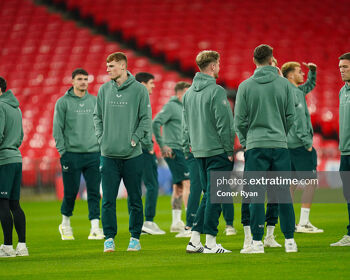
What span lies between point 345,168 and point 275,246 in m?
1.16

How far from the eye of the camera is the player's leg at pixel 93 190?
9.47m

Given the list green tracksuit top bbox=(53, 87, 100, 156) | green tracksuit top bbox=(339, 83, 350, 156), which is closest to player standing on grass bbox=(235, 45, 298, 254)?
green tracksuit top bbox=(339, 83, 350, 156)

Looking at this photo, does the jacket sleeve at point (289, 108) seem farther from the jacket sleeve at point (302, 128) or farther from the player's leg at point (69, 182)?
the player's leg at point (69, 182)

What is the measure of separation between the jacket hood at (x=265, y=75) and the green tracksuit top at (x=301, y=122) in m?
2.35

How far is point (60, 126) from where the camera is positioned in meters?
9.52

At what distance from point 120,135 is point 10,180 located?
1234 mm

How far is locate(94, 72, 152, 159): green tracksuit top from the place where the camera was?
732 cm

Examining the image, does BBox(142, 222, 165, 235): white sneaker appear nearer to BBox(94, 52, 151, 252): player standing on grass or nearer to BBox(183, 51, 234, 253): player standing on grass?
BBox(94, 52, 151, 252): player standing on grass

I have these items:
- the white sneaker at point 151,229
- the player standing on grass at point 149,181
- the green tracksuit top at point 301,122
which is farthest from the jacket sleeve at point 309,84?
the white sneaker at point 151,229

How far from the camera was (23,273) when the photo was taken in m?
5.94

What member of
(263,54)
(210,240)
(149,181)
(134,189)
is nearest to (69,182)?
(149,181)

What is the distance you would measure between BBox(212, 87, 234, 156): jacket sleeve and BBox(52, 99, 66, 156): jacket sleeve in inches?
126

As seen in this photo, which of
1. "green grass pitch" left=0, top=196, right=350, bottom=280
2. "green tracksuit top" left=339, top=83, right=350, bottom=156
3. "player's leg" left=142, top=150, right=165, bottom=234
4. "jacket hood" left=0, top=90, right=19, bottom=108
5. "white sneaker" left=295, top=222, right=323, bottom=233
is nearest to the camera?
"green grass pitch" left=0, top=196, right=350, bottom=280

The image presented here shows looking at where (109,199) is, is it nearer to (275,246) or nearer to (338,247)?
(275,246)
